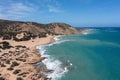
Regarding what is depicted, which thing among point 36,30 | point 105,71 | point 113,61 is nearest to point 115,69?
point 105,71

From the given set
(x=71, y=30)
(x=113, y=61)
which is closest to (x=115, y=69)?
(x=113, y=61)

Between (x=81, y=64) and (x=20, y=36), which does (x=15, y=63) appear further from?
(x=20, y=36)

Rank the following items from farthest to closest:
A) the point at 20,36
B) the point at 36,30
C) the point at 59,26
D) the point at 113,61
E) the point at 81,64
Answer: the point at 59,26 → the point at 36,30 → the point at 20,36 → the point at 113,61 → the point at 81,64

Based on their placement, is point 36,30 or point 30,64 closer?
point 30,64

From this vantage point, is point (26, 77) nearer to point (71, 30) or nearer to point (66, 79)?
point (66, 79)

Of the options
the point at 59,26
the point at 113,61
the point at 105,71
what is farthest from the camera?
the point at 59,26

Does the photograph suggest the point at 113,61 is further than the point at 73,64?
Result: Yes
